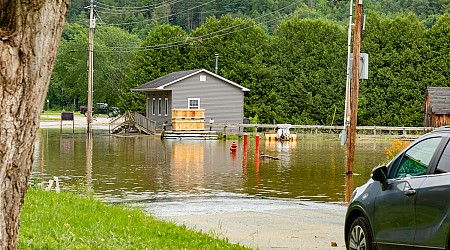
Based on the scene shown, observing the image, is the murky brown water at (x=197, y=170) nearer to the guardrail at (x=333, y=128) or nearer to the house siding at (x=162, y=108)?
the guardrail at (x=333, y=128)

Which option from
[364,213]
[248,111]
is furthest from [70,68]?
[364,213]

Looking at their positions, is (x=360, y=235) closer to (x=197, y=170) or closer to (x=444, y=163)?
(x=444, y=163)

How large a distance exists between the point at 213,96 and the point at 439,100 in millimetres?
16301

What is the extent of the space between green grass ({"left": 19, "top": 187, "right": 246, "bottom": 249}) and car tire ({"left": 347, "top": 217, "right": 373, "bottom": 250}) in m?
1.58

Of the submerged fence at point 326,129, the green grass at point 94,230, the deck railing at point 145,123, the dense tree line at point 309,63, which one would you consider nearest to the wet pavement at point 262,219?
the green grass at point 94,230

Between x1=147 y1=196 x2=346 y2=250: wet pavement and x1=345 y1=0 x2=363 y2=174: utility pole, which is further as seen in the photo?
x1=345 y1=0 x2=363 y2=174: utility pole

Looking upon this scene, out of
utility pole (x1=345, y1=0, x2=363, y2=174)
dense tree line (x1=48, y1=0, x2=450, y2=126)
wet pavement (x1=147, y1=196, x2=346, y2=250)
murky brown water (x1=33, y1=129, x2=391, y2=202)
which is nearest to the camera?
wet pavement (x1=147, y1=196, x2=346, y2=250)

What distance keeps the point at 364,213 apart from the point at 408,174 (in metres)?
0.86

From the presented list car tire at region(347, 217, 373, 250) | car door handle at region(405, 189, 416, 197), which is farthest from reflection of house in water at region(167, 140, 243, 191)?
car door handle at region(405, 189, 416, 197)

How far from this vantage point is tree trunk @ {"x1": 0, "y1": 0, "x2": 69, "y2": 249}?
5.92 metres

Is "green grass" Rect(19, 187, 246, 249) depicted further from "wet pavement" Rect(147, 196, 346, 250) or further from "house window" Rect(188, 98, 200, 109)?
"house window" Rect(188, 98, 200, 109)

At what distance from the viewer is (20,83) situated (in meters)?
6.00

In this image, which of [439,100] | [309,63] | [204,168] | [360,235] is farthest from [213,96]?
[360,235]

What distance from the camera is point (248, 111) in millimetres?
62594
